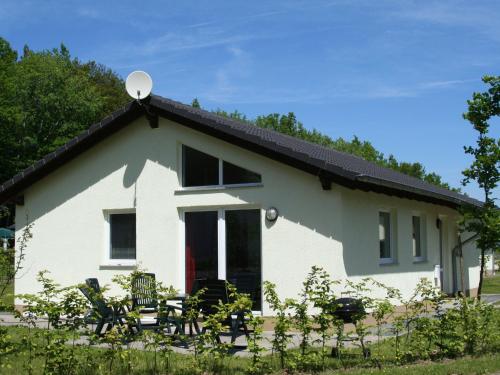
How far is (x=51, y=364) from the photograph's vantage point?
739 cm

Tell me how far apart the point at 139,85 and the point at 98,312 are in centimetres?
666

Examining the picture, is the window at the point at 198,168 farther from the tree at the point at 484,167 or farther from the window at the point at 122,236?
the tree at the point at 484,167

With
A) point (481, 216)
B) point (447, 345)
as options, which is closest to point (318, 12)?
point (481, 216)

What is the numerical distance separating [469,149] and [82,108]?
38.3 metres

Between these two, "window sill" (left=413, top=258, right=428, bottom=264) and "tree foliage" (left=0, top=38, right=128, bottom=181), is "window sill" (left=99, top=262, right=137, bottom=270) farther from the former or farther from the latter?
"tree foliage" (left=0, top=38, right=128, bottom=181)

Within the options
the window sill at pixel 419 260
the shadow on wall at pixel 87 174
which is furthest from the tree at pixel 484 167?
the shadow on wall at pixel 87 174

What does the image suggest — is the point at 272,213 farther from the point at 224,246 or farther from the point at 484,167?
the point at 484,167

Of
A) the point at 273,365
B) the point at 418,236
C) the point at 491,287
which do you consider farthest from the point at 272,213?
the point at 491,287

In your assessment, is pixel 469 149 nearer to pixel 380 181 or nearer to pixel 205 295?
pixel 380 181

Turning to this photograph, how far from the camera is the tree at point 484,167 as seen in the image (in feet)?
35.0

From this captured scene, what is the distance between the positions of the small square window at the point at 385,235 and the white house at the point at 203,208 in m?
0.02

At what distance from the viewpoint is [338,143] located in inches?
2362

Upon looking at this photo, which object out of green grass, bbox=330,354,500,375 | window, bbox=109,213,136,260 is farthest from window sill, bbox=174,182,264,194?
green grass, bbox=330,354,500,375

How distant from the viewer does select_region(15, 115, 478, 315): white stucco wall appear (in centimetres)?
1251
